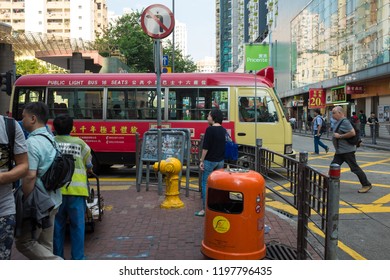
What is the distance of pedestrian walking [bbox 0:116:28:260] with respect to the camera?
2754 millimetres

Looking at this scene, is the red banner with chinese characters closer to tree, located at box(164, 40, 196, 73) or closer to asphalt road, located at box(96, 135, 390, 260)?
tree, located at box(164, 40, 196, 73)

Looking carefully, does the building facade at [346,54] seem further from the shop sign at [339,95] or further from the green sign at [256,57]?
the green sign at [256,57]

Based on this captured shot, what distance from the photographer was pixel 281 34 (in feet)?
179

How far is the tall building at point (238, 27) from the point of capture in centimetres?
7814

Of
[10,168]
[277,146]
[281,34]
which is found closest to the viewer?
[10,168]

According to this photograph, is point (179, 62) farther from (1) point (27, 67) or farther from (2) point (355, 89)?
(1) point (27, 67)

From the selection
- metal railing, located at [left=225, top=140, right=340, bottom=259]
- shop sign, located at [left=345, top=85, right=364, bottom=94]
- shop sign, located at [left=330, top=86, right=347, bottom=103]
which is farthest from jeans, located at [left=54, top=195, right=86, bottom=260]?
shop sign, located at [left=330, top=86, right=347, bottom=103]

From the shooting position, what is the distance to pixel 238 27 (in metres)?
107

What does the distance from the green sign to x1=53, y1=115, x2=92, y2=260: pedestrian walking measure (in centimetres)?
717

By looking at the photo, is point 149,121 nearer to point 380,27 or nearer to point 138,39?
point 380,27
